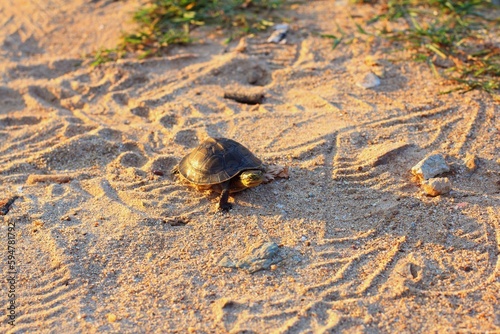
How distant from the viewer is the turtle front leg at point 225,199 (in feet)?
13.6

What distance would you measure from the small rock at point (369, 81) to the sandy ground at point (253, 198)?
68mm

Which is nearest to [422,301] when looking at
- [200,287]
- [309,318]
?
[309,318]

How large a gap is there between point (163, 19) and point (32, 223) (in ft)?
11.2

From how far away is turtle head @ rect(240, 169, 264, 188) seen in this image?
411 cm

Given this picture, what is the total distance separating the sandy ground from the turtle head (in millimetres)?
167

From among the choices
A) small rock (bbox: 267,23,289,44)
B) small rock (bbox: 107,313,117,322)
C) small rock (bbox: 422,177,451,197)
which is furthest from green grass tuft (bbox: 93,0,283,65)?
small rock (bbox: 107,313,117,322)

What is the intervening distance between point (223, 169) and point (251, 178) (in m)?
0.22

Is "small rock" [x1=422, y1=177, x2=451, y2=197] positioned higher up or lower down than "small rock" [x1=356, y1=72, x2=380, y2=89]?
lower down

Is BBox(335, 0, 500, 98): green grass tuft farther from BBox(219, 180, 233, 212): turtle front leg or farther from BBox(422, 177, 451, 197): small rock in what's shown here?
BBox(219, 180, 233, 212): turtle front leg

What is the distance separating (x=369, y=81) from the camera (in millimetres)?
5547

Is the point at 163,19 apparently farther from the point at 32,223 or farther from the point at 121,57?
the point at 32,223

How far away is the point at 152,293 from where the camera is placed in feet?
11.7

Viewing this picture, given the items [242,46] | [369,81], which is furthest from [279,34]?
[369,81]

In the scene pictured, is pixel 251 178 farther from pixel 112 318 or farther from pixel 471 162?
pixel 471 162
